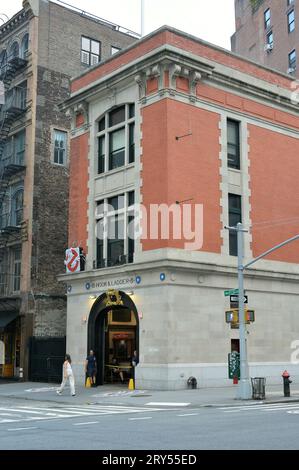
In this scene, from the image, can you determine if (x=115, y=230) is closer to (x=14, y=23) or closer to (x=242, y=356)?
(x=242, y=356)

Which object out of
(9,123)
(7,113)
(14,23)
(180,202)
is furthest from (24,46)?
(180,202)

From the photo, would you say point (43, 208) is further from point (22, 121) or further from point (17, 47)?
point (17, 47)

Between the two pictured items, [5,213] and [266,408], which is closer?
[266,408]

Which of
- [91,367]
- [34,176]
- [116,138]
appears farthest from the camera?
[34,176]

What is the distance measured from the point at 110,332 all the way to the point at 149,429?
64.6 feet

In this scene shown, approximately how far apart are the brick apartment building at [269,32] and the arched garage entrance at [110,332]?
3498 cm

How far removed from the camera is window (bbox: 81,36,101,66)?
142ft

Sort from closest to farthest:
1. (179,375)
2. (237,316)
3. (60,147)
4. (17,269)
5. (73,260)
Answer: (237,316)
(179,375)
(73,260)
(17,269)
(60,147)

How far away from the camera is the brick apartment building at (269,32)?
6031cm

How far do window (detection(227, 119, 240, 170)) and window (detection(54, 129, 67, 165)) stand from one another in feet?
40.3

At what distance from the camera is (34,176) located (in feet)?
127

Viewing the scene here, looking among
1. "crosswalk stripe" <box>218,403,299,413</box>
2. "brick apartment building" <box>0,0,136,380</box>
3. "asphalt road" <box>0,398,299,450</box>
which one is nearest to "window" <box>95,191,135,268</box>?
"brick apartment building" <box>0,0,136,380</box>

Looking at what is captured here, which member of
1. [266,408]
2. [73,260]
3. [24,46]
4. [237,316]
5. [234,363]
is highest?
[24,46]

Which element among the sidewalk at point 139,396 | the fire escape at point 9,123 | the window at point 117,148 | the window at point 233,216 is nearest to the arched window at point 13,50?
the fire escape at point 9,123
